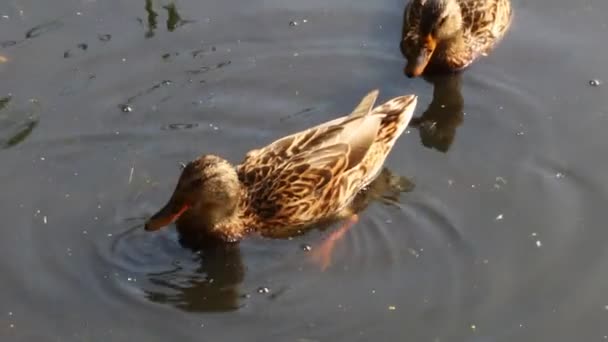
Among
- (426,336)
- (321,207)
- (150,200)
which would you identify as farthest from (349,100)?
(426,336)

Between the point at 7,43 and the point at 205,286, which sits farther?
the point at 7,43

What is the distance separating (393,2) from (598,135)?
2257 mm

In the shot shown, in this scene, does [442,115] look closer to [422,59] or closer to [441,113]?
[441,113]

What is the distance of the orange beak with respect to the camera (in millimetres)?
8893

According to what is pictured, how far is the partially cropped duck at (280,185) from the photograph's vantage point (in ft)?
23.9

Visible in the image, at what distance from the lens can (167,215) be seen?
723cm

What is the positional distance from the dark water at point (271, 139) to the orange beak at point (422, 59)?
0.39 feet

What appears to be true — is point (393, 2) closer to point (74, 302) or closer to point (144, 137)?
point (144, 137)

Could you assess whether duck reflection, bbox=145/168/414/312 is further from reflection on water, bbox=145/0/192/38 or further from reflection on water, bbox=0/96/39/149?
reflection on water, bbox=145/0/192/38

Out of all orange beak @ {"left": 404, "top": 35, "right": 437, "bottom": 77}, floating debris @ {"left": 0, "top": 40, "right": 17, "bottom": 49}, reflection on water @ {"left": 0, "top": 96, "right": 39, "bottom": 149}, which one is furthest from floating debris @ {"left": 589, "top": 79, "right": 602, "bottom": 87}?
floating debris @ {"left": 0, "top": 40, "right": 17, "bottom": 49}

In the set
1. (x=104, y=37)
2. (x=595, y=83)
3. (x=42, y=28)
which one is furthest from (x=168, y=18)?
(x=595, y=83)

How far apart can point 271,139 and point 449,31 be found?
6.43 feet

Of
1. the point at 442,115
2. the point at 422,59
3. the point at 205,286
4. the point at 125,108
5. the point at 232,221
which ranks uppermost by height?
the point at 422,59

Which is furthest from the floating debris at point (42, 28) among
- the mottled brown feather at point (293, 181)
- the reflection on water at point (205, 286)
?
the reflection on water at point (205, 286)
